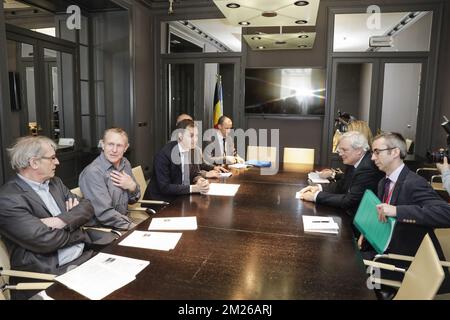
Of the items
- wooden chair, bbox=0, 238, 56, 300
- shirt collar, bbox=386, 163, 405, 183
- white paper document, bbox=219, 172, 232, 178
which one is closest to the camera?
wooden chair, bbox=0, 238, 56, 300

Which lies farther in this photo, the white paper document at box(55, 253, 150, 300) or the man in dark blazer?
the man in dark blazer

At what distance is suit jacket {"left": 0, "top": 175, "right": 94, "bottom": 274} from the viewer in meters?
1.78

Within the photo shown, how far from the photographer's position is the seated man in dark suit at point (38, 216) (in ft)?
5.87

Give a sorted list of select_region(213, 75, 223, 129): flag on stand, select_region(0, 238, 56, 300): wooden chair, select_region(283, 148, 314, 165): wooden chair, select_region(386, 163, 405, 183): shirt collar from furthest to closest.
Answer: select_region(213, 75, 223, 129): flag on stand → select_region(283, 148, 314, 165): wooden chair → select_region(386, 163, 405, 183): shirt collar → select_region(0, 238, 56, 300): wooden chair

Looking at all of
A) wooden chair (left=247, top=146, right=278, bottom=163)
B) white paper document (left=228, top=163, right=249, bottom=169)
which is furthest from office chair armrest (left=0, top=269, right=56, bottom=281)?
wooden chair (left=247, top=146, right=278, bottom=163)

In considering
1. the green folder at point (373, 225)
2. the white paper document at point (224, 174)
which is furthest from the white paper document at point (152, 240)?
the white paper document at point (224, 174)

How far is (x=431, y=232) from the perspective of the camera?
197cm

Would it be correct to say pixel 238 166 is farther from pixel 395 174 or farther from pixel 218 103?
pixel 218 103

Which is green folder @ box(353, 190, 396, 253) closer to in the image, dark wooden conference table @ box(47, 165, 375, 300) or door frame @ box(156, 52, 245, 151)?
dark wooden conference table @ box(47, 165, 375, 300)

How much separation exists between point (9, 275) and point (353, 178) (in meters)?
2.30

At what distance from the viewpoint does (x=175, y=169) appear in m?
3.10

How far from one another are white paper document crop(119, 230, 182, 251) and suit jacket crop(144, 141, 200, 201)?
0.94m

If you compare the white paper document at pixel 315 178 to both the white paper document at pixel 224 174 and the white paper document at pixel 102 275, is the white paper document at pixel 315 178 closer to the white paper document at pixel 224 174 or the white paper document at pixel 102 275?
the white paper document at pixel 224 174
